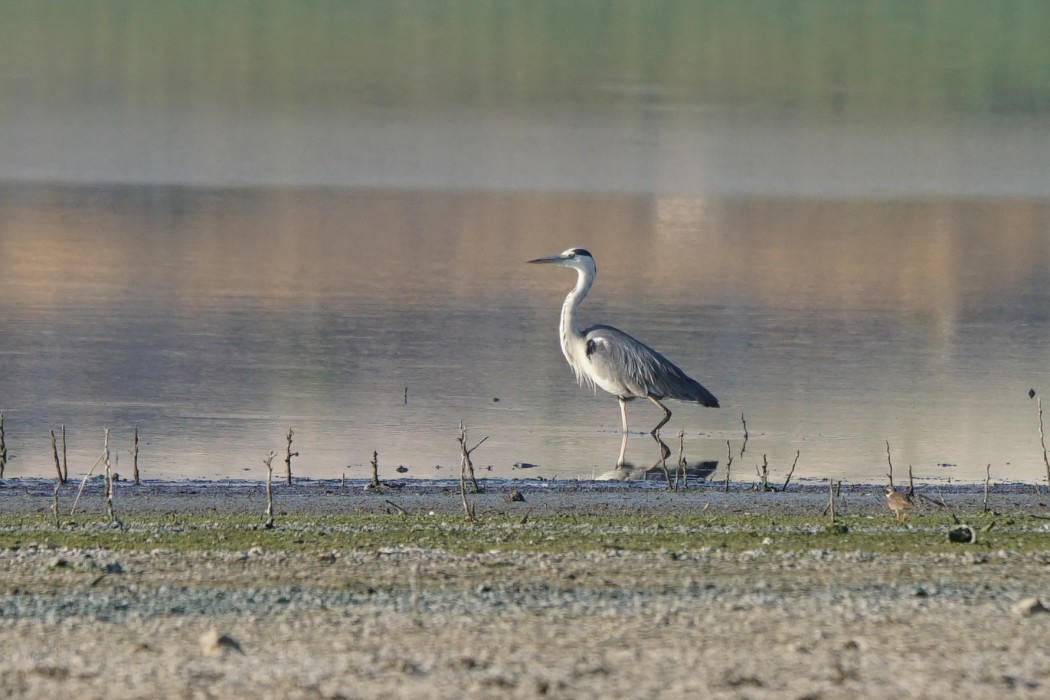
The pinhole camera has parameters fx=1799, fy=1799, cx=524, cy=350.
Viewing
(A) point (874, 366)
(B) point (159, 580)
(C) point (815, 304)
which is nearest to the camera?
(B) point (159, 580)

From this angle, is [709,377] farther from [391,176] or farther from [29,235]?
[391,176]

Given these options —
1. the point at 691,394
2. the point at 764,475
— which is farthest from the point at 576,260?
the point at 764,475

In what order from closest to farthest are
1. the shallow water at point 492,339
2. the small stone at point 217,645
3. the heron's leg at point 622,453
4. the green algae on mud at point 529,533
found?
the small stone at point 217,645 → the green algae on mud at point 529,533 → the heron's leg at point 622,453 → the shallow water at point 492,339

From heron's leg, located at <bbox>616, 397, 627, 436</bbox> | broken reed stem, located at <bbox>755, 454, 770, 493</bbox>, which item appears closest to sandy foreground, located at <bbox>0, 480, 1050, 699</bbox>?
broken reed stem, located at <bbox>755, 454, 770, 493</bbox>

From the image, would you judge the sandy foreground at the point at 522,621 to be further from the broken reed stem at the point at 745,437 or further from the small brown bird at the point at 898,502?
the broken reed stem at the point at 745,437

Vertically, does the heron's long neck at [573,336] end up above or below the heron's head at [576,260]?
below

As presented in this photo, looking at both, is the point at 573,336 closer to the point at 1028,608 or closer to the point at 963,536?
the point at 963,536

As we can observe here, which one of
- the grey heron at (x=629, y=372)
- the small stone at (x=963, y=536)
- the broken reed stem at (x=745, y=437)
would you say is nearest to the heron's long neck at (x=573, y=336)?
the grey heron at (x=629, y=372)

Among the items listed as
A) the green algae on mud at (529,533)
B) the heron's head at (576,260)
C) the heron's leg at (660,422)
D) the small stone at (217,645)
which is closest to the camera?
the small stone at (217,645)

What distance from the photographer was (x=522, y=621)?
8.02 metres

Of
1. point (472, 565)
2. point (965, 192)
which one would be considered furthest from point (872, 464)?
point (965, 192)

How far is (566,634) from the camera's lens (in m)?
7.77

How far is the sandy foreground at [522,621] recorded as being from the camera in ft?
22.7

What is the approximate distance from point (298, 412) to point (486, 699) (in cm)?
1231
